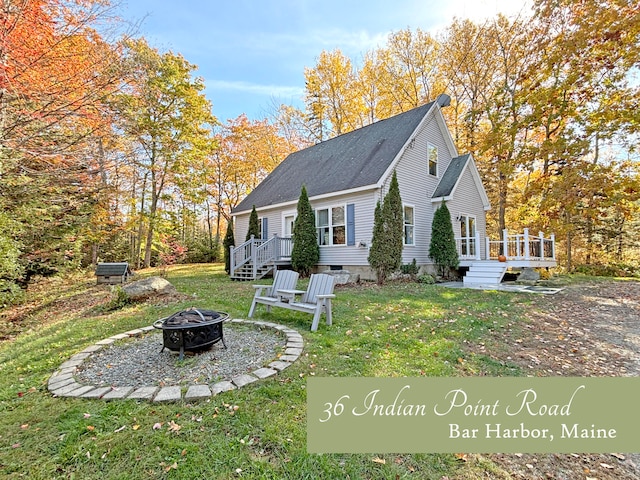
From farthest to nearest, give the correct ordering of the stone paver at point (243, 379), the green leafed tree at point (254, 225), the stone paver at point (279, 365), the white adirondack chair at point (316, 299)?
the green leafed tree at point (254, 225) → the white adirondack chair at point (316, 299) → the stone paver at point (279, 365) → the stone paver at point (243, 379)

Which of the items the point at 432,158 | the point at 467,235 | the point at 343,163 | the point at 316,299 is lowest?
the point at 316,299

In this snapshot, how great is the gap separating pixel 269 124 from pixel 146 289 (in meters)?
19.7

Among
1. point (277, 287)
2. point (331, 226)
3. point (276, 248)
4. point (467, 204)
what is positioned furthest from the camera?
point (467, 204)

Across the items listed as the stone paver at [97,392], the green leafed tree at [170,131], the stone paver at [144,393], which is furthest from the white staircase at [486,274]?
the green leafed tree at [170,131]

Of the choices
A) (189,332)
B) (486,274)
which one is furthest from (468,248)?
(189,332)

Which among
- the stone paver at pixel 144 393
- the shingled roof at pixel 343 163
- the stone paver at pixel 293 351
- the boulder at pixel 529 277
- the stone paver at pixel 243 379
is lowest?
the stone paver at pixel 144 393

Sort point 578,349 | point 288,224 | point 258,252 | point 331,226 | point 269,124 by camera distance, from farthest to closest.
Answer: point 269,124
point 288,224
point 258,252
point 331,226
point 578,349

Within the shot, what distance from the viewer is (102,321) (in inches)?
230

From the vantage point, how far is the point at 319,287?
541 centimetres

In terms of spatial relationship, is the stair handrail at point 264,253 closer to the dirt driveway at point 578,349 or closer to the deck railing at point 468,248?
the deck railing at point 468,248

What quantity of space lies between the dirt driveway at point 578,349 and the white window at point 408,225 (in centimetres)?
467

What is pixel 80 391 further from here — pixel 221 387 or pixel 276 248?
pixel 276 248

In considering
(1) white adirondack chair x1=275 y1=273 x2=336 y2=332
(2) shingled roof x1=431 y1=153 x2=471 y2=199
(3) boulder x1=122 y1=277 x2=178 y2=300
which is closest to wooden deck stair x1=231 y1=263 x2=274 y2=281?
(3) boulder x1=122 y1=277 x2=178 y2=300

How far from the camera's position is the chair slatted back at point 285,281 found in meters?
5.90
